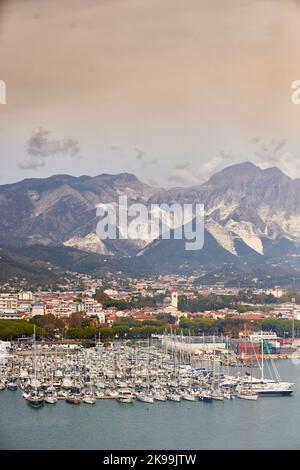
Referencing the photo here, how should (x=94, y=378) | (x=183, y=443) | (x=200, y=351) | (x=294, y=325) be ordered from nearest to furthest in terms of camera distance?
(x=183, y=443)
(x=94, y=378)
(x=200, y=351)
(x=294, y=325)

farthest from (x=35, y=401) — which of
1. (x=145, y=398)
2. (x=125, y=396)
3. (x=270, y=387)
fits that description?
(x=270, y=387)

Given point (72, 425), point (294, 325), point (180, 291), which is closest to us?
point (72, 425)

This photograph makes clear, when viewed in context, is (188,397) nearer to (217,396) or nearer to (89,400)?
(217,396)

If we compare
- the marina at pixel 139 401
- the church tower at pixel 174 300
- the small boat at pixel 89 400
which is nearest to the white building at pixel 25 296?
the church tower at pixel 174 300

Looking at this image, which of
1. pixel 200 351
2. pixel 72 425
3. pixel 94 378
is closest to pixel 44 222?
pixel 200 351

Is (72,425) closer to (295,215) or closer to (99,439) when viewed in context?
(99,439)
